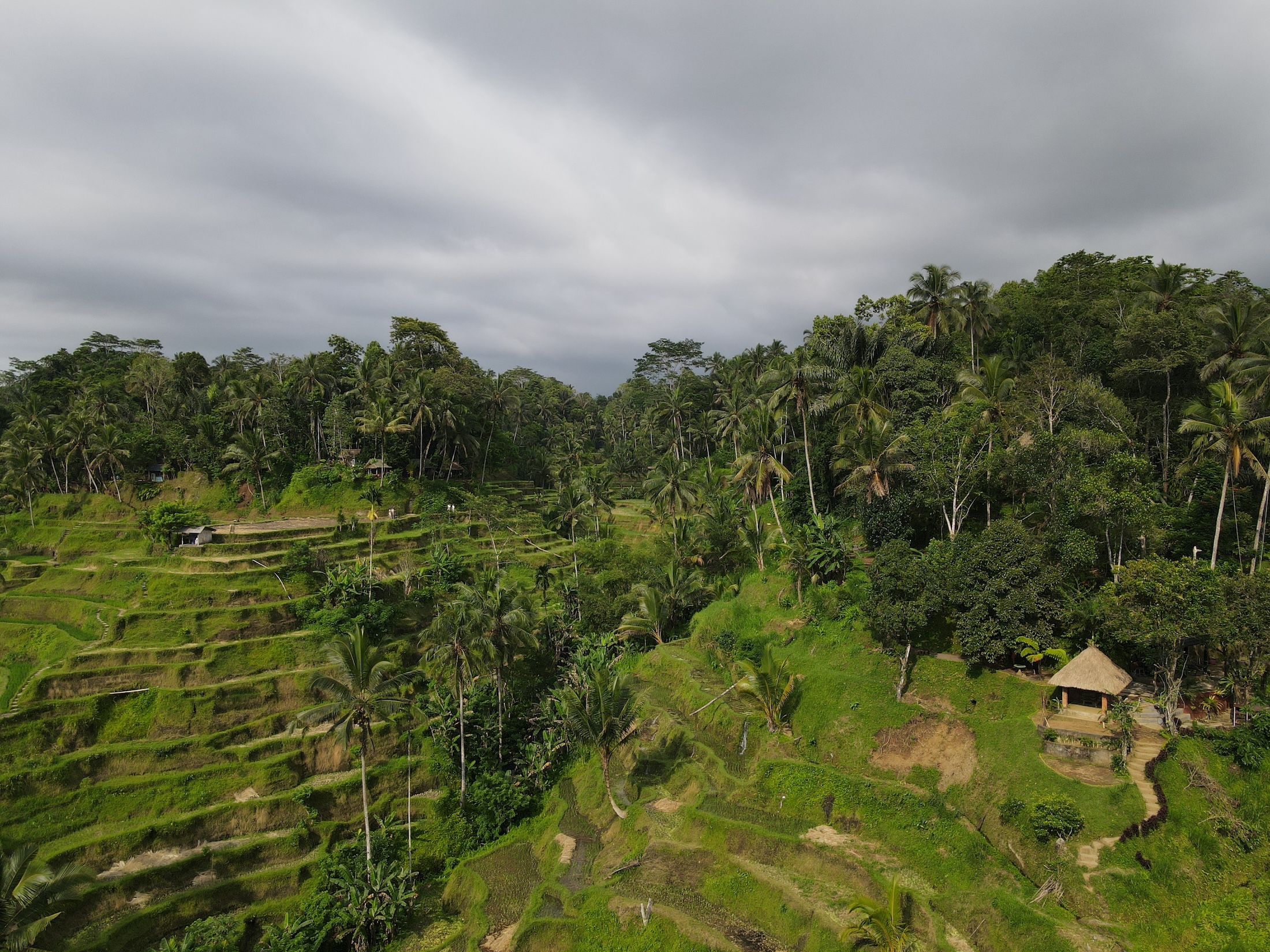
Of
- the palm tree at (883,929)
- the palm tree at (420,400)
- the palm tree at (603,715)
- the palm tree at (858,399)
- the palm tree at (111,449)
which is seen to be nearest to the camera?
the palm tree at (883,929)

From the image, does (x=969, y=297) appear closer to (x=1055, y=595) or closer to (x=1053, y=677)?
(x=1055, y=595)

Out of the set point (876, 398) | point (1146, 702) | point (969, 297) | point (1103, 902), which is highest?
point (969, 297)

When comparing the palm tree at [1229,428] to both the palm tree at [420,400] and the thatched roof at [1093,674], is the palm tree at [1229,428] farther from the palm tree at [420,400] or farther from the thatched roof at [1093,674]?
the palm tree at [420,400]

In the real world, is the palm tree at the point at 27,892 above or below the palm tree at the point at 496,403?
below

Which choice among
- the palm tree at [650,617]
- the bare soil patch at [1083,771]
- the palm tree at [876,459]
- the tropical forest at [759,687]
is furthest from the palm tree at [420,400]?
the bare soil patch at [1083,771]

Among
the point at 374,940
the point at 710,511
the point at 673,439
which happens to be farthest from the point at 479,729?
the point at 673,439

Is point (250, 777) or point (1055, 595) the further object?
point (250, 777)
